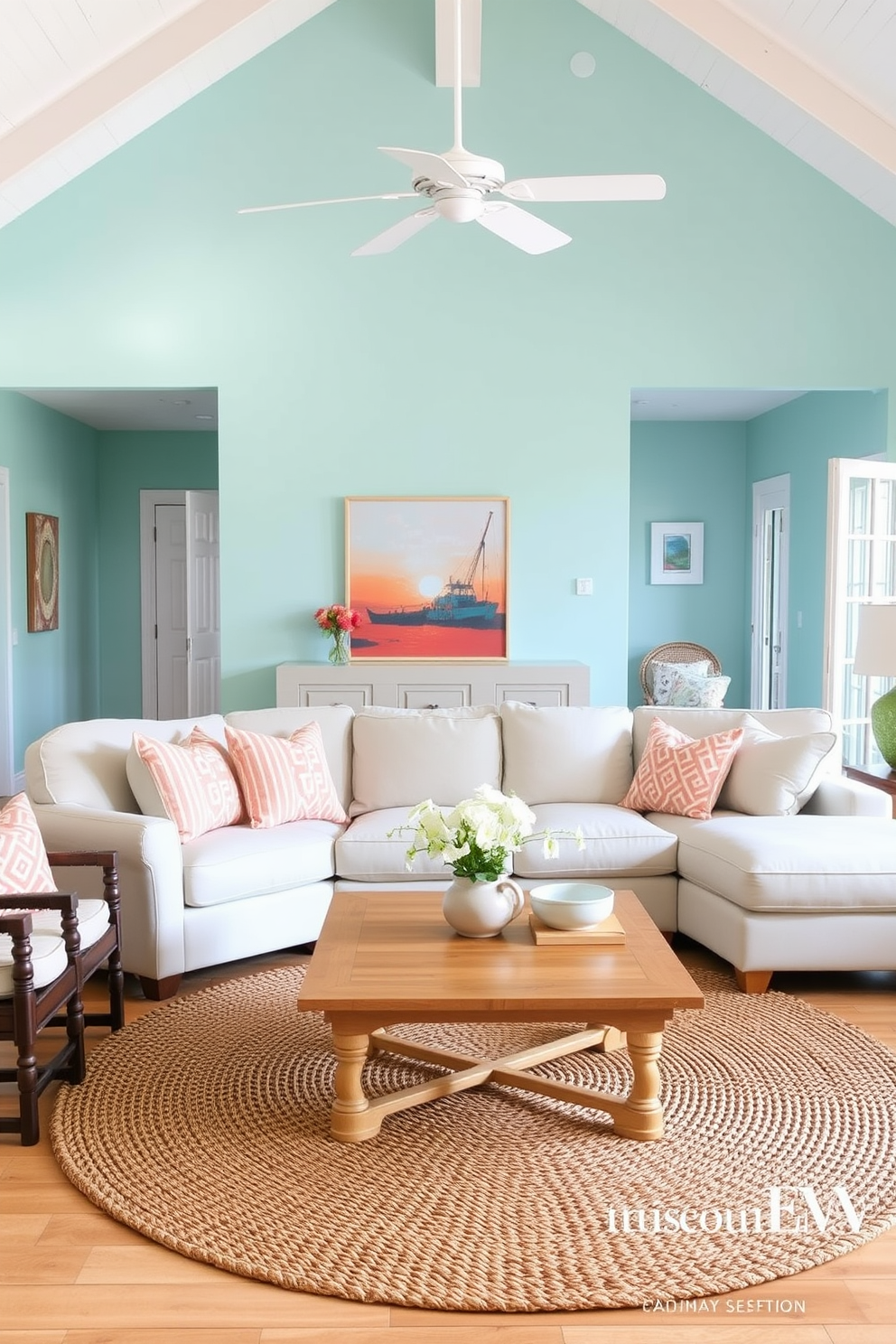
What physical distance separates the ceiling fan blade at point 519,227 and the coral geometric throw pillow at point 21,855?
2.22m

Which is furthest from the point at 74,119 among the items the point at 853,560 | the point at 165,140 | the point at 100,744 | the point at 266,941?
the point at 853,560

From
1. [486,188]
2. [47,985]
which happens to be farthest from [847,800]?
[47,985]

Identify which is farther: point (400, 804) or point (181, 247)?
point (181, 247)

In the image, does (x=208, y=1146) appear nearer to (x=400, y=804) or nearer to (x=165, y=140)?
(x=400, y=804)

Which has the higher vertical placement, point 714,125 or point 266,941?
point 714,125

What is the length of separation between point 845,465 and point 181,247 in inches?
147

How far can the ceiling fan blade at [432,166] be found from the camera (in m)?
3.22

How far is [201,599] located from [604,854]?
4.51 meters

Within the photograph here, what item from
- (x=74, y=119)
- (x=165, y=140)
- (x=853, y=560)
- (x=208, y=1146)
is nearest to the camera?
(x=208, y=1146)

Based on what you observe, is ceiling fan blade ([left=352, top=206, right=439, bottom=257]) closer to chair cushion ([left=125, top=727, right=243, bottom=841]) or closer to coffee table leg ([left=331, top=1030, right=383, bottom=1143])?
chair cushion ([left=125, top=727, right=243, bottom=841])

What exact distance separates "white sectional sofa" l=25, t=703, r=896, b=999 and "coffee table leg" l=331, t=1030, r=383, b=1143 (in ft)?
3.77

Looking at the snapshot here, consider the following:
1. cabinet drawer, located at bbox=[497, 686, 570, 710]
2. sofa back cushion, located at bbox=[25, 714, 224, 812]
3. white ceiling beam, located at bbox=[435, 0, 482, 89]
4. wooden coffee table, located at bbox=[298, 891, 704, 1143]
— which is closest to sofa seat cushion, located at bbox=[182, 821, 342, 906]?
sofa back cushion, located at bbox=[25, 714, 224, 812]

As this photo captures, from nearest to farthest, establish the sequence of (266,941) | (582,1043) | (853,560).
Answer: (582,1043), (266,941), (853,560)

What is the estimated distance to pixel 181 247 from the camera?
658cm
